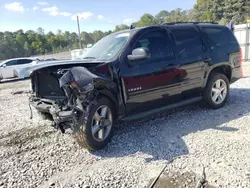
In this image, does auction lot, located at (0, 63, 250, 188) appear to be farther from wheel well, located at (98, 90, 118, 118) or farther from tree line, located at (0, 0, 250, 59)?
tree line, located at (0, 0, 250, 59)

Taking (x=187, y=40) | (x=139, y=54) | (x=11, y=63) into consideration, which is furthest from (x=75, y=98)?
(x=11, y=63)

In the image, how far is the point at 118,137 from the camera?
4.14m

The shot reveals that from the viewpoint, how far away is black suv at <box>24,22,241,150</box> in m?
3.39

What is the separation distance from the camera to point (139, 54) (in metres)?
3.73

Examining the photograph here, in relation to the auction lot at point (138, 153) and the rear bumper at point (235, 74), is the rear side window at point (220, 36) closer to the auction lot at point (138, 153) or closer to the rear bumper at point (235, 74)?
the rear bumper at point (235, 74)

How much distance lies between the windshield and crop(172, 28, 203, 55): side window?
42.6 inches

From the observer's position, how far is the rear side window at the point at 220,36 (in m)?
5.28

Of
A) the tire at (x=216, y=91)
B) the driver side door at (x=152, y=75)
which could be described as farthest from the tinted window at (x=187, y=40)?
the tire at (x=216, y=91)

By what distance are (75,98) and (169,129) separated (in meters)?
1.93

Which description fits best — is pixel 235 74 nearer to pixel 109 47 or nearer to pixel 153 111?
pixel 153 111

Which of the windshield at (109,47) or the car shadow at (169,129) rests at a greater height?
the windshield at (109,47)

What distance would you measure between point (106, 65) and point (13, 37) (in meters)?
71.5

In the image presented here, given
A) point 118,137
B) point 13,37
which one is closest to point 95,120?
point 118,137

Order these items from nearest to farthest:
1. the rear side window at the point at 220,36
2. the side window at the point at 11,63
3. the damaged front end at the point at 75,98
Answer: the damaged front end at the point at 75,98 < the rear side window at the point at 220,36 < the side window at the point at 11,63
